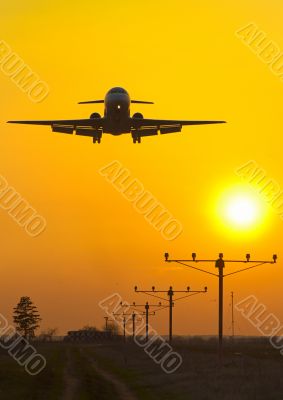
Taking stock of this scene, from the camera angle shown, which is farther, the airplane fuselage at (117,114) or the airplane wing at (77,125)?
the airplane wing at (77,125)

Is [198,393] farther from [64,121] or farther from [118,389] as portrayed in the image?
[64,121]

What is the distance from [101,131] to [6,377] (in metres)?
20.7

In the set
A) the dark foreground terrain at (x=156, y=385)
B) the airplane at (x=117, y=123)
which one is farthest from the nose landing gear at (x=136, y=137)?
the dark foreground terrain at (x=156, y=385)

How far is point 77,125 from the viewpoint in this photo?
71.5 m

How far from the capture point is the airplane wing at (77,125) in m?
70.3

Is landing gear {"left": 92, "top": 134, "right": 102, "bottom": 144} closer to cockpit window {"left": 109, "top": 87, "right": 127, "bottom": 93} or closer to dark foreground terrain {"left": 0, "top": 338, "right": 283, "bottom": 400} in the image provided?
cockpit window {"left": 109, "top": 87, "right": 127, "bottom": 93}

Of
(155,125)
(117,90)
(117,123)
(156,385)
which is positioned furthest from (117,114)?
(156,385)

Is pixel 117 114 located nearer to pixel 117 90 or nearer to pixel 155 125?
pixel 155 125

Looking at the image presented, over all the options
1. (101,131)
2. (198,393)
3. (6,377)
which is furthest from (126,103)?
(198,393)

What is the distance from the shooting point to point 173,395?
51344 mm

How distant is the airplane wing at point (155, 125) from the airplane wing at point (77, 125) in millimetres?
2722

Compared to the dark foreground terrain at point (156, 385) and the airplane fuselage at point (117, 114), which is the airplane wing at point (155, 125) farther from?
the dark foreground terrain at point (156, 385)

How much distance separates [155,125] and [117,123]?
379 centimetres

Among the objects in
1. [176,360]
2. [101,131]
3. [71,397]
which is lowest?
[71,397]
